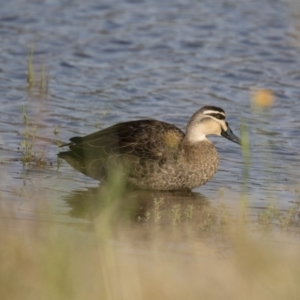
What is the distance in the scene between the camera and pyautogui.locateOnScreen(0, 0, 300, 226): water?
9.66 meters

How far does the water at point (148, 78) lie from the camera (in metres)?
9.66

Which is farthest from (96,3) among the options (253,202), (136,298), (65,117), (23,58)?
(136,298)

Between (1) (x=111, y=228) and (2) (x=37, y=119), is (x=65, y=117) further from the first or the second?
(1) (x=111, y=228)

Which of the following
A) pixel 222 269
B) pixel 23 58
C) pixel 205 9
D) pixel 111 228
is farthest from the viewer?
pixel 205 9

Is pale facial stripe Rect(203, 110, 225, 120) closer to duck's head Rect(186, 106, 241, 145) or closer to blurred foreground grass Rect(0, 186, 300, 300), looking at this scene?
duck's head Rect(186, 106, 241, 145)

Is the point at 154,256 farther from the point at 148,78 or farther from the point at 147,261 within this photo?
the point at 148,78

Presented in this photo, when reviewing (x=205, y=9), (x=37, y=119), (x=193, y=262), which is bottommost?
(x=193, y=262)

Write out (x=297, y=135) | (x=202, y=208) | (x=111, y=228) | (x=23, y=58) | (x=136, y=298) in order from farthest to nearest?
(x=23, y=58)
(x=297, y=135)
(x=202, y=208)
(x=111, y=228)
(x=136, y=298)

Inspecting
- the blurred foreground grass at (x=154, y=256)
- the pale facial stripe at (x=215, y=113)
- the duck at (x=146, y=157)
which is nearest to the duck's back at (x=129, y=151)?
the duck at (x=146, y=157)

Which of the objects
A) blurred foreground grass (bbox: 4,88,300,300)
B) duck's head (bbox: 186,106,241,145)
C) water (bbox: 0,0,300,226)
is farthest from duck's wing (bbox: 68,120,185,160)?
blurred foreground grass (bbox: 4,88,300,300)

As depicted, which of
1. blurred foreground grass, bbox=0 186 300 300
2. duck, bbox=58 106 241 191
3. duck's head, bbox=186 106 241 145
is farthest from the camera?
duck's head, bbox=186 106 241 145

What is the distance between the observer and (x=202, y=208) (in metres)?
8.88

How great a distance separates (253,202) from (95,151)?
169cm

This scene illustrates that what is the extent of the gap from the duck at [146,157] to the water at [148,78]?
0.76ft
